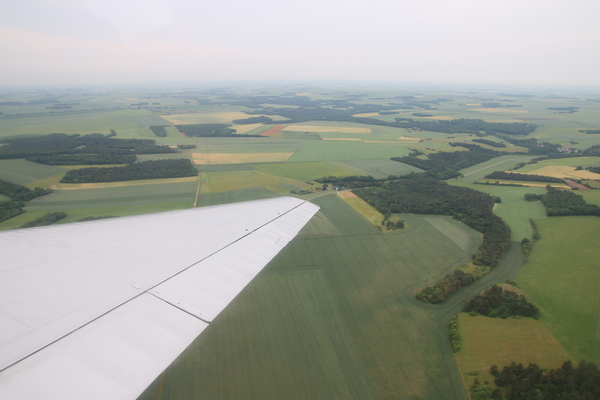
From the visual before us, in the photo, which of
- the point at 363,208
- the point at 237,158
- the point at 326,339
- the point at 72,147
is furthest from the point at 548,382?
the point at 72,147

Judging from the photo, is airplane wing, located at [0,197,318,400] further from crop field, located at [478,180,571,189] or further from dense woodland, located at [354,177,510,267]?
crop field, located at [478,180,571,189]

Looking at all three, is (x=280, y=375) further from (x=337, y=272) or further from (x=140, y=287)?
(x=140, y=287)

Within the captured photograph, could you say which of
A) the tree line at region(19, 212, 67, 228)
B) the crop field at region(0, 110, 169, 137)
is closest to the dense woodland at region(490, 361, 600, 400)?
the tree line at region(19, 212, 67, 228)

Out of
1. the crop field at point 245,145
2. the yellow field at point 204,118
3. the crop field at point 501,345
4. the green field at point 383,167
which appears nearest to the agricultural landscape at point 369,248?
the crop field at point 501,345

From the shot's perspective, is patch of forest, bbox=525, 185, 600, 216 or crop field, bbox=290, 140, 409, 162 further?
crop field, bbox=290, 140, 409, 162

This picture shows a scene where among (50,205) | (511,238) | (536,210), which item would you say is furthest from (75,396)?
(536,210)

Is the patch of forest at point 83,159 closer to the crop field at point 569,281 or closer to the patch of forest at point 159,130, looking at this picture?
the patch of forest at point 159,130
